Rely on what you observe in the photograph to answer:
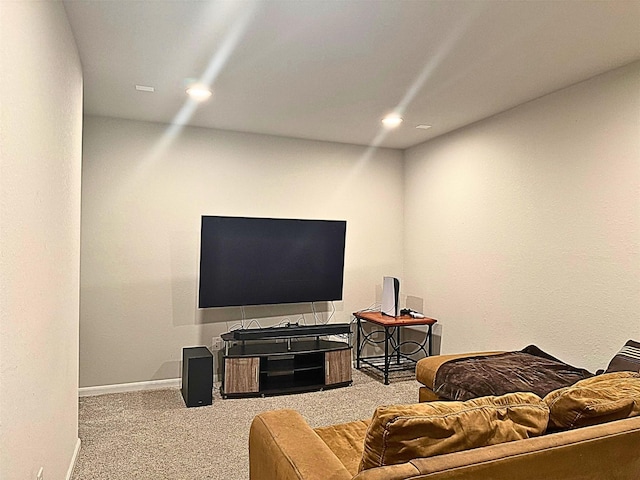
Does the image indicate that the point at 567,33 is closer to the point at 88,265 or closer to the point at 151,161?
the point at 151,161

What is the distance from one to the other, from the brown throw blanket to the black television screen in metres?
1.84

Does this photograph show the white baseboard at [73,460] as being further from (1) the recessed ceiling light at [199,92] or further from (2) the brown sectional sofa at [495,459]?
(1) the recessed ceiling light at [199,92]

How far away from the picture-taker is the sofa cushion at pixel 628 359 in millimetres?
2924

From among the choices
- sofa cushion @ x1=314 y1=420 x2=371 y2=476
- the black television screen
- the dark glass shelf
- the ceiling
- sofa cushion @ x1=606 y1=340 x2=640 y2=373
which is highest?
the ceiling

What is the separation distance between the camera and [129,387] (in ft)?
15.5

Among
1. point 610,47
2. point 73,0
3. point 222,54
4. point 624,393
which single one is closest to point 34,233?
point 73,0

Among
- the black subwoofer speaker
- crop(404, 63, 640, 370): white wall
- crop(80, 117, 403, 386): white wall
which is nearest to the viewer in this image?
crop(404, 63, 640, 370): white wall

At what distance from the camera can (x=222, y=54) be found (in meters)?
3.15

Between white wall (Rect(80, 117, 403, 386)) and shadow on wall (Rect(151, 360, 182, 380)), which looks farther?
shadow on wall (Rect(151, 360, 182, 380))

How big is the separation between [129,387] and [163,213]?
167cm

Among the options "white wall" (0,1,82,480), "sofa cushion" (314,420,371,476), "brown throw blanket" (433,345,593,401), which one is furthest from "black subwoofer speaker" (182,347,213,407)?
"sofa cushion" (314,420,371,476)

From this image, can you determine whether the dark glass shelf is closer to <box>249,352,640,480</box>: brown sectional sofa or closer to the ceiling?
the ceiling

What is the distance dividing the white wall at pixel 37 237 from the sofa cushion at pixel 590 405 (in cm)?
188

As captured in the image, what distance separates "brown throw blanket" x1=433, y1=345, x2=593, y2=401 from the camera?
3.21 m
